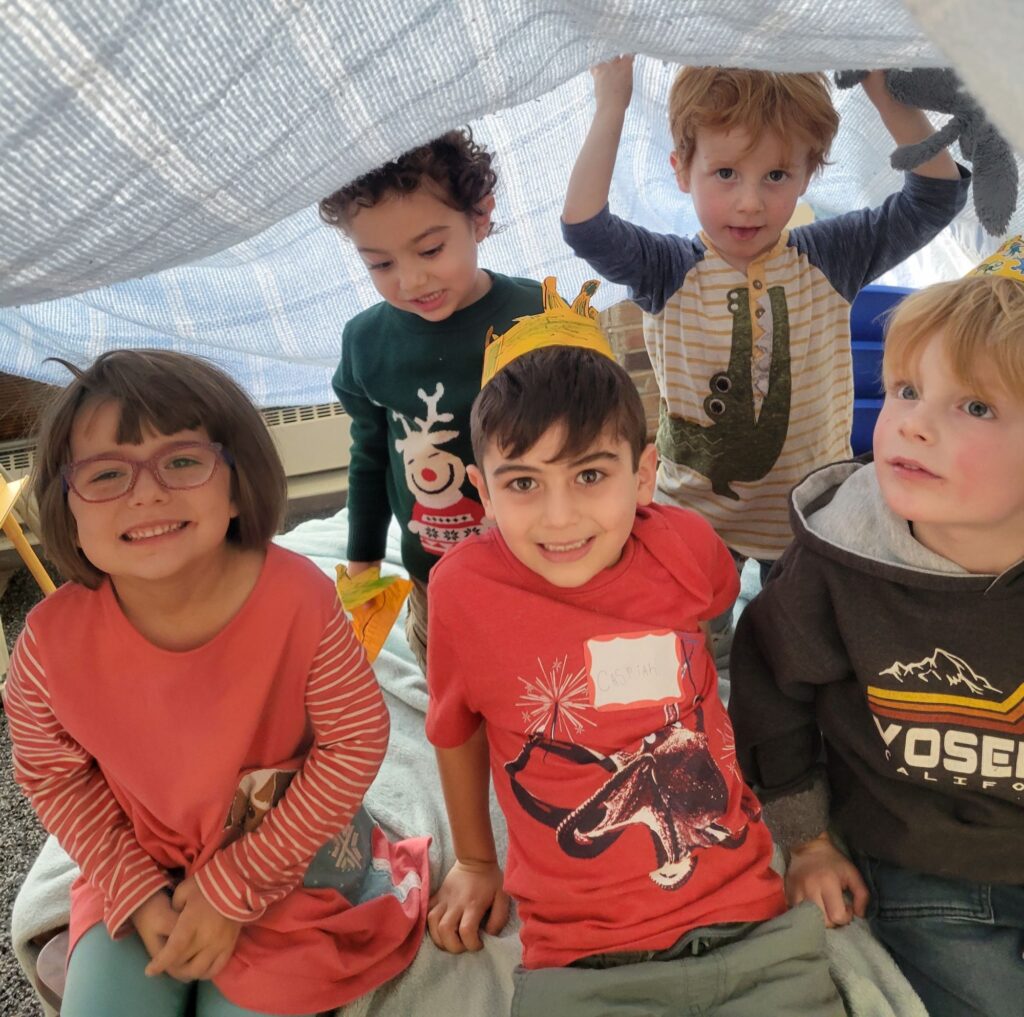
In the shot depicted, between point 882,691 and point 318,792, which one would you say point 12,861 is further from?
point 882,691

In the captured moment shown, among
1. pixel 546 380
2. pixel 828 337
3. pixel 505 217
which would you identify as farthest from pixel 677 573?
pixel 505 217

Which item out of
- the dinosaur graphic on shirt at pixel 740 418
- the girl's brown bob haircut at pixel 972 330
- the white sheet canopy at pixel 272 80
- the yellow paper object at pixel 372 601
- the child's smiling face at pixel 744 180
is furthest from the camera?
the yellow paper object at pixel 372 601

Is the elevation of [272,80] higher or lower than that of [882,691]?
higher

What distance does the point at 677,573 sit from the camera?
36.5 inches

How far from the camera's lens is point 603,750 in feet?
2.89

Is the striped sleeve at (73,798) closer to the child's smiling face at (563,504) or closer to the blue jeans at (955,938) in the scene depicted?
the child's smiling face at (563,504)

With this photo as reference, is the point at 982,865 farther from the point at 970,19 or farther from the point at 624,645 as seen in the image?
the point at 970,19

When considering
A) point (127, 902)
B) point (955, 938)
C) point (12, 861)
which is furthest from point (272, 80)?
point (12, 861)

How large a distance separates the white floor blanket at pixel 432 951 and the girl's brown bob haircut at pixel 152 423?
0.48 m

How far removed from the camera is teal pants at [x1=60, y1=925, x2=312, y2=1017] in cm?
86

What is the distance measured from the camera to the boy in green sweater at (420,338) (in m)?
1.04

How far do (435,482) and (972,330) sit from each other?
2.29 ft

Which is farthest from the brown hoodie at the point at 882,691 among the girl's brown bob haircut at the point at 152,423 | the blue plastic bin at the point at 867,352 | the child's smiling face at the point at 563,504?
the blue plastic bin at the point at 867,352

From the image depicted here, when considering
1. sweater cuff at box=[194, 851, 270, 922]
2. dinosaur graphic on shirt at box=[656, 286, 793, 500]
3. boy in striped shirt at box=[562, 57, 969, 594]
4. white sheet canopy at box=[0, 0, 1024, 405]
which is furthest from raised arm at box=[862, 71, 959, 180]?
sweater cuff at box=[194, 851, 270, 922]
